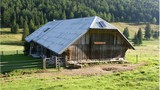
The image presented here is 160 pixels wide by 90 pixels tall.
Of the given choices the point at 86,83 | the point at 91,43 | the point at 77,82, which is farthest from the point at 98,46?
the point at 86,83

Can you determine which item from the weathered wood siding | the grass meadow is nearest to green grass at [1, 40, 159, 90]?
the grass meadow

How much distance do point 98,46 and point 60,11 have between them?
408 feet

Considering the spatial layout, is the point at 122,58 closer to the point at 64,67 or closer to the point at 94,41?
the point at 94,41

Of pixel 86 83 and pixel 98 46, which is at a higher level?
pixel 98 46

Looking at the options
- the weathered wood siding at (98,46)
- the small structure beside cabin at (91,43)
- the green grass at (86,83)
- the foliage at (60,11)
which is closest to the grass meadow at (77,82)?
the green grass at (86,83)

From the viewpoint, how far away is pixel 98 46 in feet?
102

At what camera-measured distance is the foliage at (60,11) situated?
12962 cm

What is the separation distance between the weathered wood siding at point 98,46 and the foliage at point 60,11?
94335 millimetres

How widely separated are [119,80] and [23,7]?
140716mm

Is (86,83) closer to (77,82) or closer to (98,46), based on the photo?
(77,82)

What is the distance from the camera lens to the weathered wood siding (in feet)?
97.3

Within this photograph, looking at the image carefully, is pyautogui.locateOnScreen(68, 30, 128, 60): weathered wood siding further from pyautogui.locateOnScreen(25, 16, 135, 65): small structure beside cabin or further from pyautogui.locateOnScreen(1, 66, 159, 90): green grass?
pyautogui.locateOnScreen(1, 66, 159, 90): green grass

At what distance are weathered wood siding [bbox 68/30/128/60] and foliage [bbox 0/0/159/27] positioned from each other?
9434 centimetres

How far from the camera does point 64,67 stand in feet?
90.8
